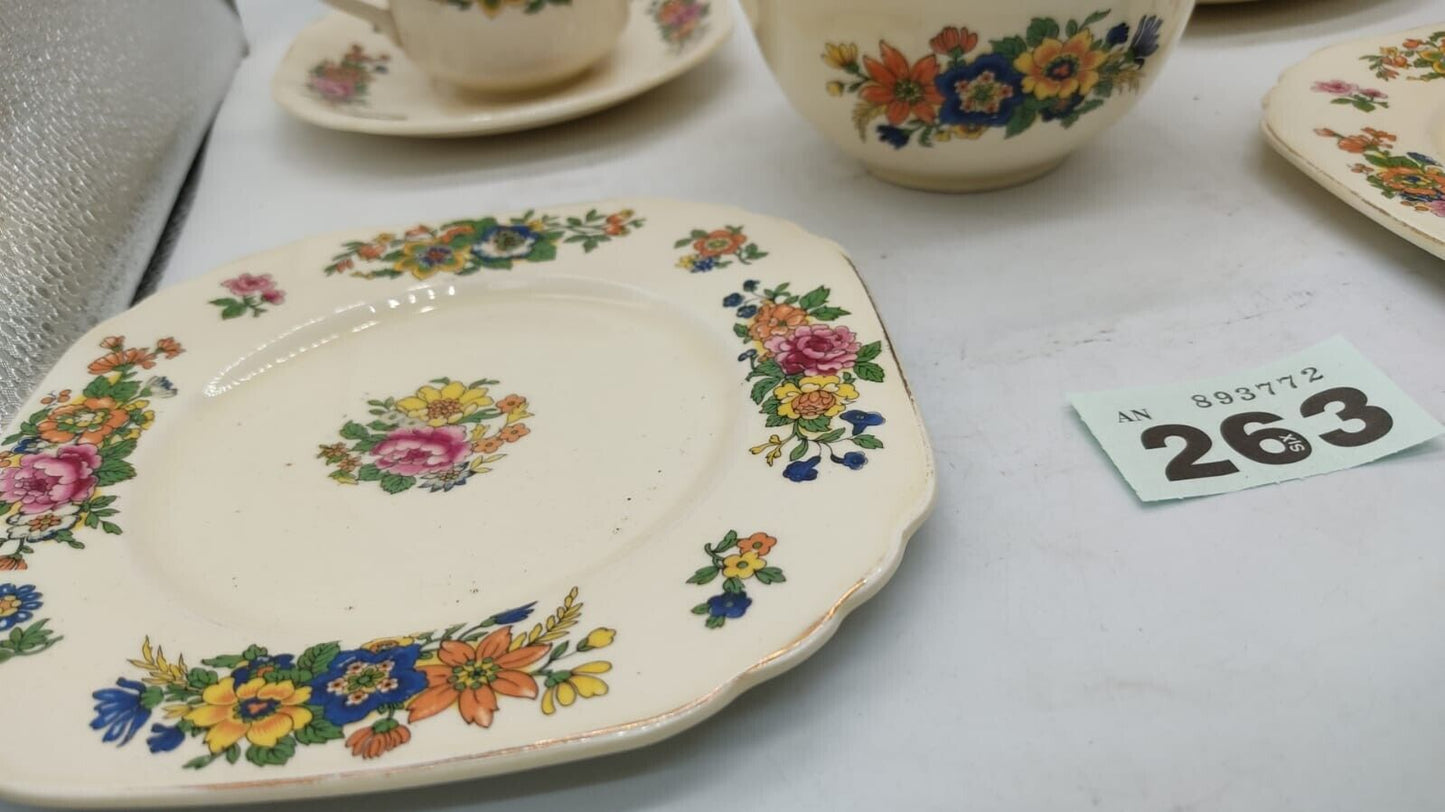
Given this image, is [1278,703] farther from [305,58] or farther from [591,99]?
[305,58]

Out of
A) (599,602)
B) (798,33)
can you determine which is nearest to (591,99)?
(798,33)

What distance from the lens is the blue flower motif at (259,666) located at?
1.35 feet

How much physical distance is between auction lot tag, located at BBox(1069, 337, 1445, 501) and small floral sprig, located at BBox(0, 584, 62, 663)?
17.2 inches

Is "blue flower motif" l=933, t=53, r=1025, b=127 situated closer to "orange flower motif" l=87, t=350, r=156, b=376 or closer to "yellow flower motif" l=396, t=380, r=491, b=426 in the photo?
"yellow flower motif" l=396, t=380, r=491, b=426

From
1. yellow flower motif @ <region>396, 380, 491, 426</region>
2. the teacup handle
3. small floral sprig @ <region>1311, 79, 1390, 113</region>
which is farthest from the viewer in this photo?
the teacup handle

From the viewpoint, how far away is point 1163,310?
613 mm

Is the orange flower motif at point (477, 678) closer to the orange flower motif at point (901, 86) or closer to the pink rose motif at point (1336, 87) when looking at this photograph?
the orange flower motif at point (901, 86)

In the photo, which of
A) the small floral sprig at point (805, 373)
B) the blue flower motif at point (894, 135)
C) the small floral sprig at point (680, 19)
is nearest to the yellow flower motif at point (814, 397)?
the small floral sprig at point (805, 373)

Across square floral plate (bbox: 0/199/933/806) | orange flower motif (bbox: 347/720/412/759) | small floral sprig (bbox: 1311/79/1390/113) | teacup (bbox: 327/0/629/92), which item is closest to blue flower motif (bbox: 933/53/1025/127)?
square floral plate (bbox: 0/199/933/806)

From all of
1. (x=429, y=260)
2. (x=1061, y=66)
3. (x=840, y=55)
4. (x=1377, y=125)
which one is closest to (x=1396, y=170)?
(x=1377, y=125)

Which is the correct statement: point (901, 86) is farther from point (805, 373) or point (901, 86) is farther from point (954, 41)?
point (805, 373)

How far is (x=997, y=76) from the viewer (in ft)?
2.04

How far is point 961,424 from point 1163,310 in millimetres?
146

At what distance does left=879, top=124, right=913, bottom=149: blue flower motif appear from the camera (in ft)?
2.19
